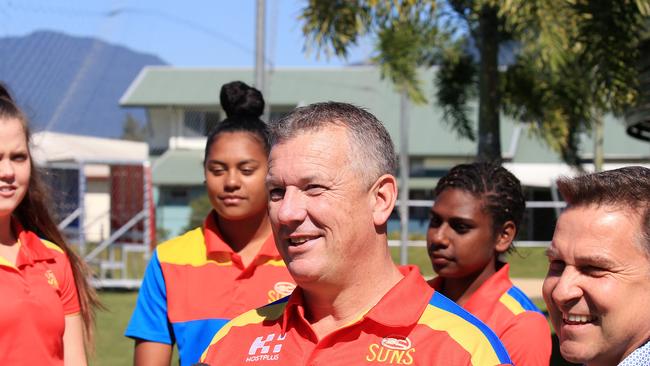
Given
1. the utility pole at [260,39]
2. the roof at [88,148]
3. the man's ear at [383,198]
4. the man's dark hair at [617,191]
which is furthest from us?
the roof at [88,148]

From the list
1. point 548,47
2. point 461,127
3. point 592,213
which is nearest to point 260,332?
point 592,213

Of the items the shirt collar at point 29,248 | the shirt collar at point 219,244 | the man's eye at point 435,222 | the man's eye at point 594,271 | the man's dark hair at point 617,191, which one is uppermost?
the man's dark hair at point 617,191

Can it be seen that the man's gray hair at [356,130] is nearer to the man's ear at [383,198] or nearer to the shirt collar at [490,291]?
the man's ear at [383,198]

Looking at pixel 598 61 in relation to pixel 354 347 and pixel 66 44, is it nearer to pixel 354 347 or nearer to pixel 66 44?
pixel 354 347

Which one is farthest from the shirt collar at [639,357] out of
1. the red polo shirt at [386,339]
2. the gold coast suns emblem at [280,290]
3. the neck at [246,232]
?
the neck at [246,232]

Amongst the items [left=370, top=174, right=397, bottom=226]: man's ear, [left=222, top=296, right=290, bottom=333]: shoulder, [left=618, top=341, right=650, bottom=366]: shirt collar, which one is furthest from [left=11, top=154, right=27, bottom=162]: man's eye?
[left=618, top=341, right=650, bottom=366]: shirt collar

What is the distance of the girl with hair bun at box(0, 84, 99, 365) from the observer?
12.0 ft

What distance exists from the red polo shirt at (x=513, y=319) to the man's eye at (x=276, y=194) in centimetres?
128

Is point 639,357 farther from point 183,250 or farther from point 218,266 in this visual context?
point 183,250

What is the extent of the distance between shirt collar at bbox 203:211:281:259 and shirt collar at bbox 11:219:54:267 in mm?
673

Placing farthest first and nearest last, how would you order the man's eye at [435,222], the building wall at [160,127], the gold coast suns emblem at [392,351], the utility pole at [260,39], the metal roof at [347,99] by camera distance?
1. the building wall at [160,127]
2. the metal roof at [347,99]
3. the utility pole at [260,39]
4. the man's eye at [435,222]
5. the gold coast suns emblem at [392,351]

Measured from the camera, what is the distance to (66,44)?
78.7 feet

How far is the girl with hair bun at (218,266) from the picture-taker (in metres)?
3.70

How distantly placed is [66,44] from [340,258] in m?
22.8
